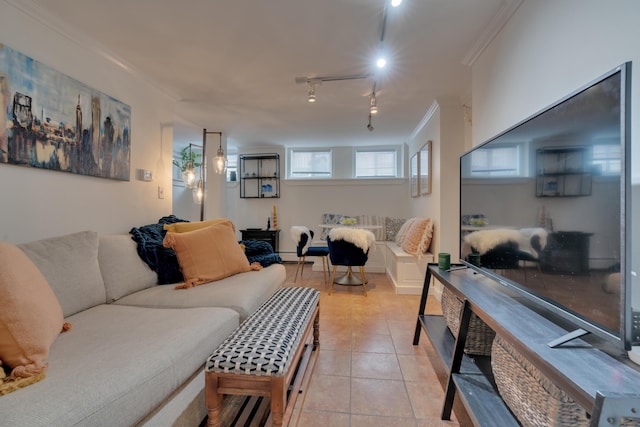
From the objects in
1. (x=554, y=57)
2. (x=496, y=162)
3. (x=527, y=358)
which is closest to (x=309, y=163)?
(x=496, y=162)

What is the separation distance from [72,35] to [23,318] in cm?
202

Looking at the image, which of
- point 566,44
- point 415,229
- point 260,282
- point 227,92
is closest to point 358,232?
point 415,229

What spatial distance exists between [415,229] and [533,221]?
100 inches

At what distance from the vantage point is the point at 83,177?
6.68 feet

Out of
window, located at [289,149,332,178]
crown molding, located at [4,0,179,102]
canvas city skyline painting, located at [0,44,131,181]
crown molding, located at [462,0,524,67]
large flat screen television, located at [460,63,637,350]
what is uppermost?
crown molding, located at [462,0,524,67]

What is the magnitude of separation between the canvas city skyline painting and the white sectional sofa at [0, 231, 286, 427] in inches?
23.5

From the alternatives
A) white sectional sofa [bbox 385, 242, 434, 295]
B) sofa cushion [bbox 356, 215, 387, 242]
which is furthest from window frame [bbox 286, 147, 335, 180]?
white sectional sofa [bbox 385, 242, 434, 295]

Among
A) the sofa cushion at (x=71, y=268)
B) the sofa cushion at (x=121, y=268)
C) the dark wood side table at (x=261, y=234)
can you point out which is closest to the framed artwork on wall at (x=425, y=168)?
the dark wood side table at (x=261, y=234)

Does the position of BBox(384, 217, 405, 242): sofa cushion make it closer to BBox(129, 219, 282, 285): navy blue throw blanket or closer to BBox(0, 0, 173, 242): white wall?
BBox(0, 0, 173, 242): white wall

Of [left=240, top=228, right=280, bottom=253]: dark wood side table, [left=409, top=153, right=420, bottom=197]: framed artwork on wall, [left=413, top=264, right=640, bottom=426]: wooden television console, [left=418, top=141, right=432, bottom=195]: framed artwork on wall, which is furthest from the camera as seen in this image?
[left=240, top=228, right=280, bottom=253]: dark wood side table

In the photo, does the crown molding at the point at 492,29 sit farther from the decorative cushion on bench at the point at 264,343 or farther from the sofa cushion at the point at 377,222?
the sofa cushion at the point at 377,222

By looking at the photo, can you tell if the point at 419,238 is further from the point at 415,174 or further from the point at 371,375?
the point at 371,375

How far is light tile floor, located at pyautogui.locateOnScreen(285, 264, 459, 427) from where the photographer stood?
4.74 ft

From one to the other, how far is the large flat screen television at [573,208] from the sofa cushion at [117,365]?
141 centimetres
